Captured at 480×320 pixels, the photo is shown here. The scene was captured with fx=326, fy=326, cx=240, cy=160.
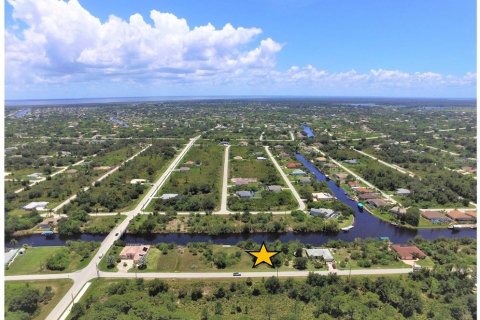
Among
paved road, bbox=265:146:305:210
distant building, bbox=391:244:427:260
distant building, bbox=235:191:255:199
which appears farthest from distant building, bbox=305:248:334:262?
distant building, bbox=235:191:255:199

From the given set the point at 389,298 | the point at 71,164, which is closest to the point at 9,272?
the point at 389,298

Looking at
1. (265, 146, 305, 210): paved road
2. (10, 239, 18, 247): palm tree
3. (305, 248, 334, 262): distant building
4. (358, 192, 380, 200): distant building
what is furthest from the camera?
(358, 192, 380, 200): distant building

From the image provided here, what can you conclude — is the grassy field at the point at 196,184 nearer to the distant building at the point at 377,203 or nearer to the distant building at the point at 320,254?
Answer: the distant building at the point at 320,254

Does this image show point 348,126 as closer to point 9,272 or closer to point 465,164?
point 465,164

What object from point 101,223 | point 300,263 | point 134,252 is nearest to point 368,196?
point 300,263

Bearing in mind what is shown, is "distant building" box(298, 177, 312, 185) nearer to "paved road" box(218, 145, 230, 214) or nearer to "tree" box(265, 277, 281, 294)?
"paved road" box(218, 145, 230, 214)

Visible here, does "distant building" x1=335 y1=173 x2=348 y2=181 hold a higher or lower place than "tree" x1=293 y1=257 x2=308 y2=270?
higher

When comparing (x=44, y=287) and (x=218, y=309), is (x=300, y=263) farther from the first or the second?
(x=44, y=287)
